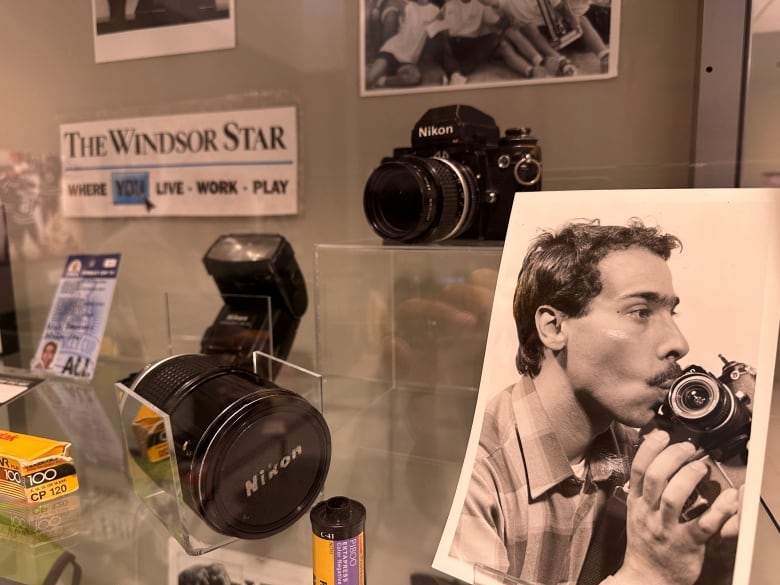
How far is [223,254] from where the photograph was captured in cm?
85

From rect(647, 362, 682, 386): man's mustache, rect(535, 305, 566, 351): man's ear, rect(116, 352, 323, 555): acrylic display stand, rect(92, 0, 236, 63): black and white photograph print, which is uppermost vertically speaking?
rect(92, 0, 236, 63): black and white photograph print

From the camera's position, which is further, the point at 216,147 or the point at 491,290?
the point at 216,147

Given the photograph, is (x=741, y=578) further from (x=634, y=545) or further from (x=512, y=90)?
(x=512, y=90)

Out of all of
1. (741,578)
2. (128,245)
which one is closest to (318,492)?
(741,578)

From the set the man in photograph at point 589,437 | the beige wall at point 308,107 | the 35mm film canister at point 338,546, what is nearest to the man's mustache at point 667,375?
the man in photograph at point 589,437

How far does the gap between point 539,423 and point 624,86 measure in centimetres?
51

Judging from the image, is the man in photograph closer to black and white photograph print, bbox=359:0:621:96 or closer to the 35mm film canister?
the 35mm film canister

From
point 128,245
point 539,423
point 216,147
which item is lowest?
point 539,423

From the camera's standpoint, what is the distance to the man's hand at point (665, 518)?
42 centimetres

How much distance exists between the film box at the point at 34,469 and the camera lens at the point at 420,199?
41cm

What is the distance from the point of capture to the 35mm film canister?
1.47ft

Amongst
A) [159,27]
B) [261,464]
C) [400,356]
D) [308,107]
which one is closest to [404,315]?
[400,356]

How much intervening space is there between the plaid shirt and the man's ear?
0.12 ft

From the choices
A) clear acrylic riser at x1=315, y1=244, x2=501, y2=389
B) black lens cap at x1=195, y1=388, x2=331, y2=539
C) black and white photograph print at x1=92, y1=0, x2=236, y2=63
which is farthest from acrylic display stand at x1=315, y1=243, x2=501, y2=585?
black and white photograph print at x1=92, y1=0, x2=236, y2=63
